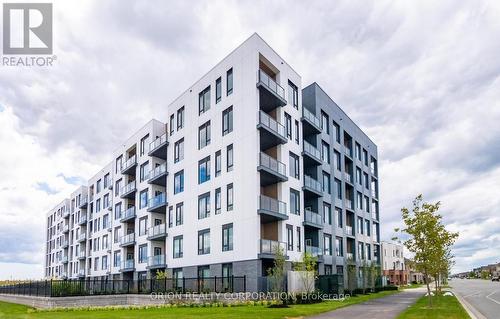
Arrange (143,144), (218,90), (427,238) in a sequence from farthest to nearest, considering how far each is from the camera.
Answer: (143,144) → (218,90) → (427,238)

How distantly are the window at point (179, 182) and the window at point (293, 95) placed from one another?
12.0 m

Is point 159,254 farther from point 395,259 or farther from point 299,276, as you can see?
point 395,259

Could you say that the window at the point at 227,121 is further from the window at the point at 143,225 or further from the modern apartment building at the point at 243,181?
the window at the point at 143,225

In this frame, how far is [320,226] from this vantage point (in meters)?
42.1

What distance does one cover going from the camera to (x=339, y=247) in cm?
4866

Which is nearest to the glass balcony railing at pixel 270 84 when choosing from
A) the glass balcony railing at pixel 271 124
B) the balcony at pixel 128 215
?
the glass balcony railing at pixel 271 124

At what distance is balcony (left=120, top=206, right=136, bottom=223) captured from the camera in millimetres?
53944

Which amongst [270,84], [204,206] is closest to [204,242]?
[204,206]

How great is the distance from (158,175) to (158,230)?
17.9 ft

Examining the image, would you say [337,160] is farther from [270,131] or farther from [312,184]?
[270,131]

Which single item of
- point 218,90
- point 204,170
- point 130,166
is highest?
point 218,90

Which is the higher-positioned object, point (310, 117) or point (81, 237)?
point (310, 117)

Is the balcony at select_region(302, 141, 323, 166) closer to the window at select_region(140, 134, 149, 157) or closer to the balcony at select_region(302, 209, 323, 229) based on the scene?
the balcony at select_region(302, 209, 323, 229)

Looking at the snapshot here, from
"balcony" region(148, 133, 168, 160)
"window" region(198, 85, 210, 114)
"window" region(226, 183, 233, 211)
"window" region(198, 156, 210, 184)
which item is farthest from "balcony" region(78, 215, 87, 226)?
"window" region(226, 183, 233, 211)
